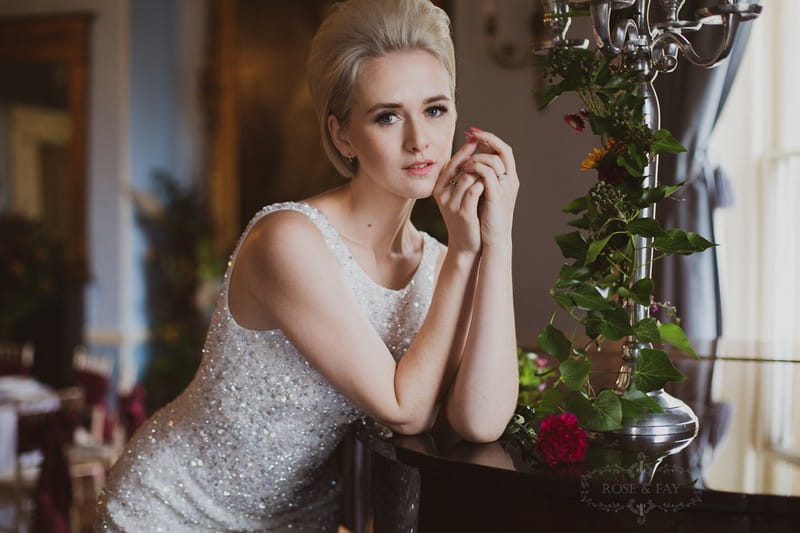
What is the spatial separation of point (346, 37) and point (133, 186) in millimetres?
6240

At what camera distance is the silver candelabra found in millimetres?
1501

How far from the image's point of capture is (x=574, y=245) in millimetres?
1538

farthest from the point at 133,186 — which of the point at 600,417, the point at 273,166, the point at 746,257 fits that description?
the point at 600,417

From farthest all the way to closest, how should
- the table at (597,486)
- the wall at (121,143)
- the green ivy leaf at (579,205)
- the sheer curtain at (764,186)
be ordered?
the wall at (121,143) < the sheer curtain at (764,186) < the green ivy leaf at (579,205) < the table at (597,486)

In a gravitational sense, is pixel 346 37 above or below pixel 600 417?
above

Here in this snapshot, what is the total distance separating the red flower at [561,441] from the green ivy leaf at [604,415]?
0.08 m

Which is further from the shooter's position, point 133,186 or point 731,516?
point 133,186

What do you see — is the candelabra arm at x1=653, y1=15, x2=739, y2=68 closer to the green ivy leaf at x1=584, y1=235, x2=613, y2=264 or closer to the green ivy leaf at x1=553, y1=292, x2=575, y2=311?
the green ivy leaf at x1=584, y1=235, x2=613, y2=264

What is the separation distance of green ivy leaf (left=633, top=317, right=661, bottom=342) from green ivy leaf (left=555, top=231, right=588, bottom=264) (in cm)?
14

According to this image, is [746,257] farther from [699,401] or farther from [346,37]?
[346,37]

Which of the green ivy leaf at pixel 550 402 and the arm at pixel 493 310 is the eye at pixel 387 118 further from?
the green ivy leaf at pixel 550 402

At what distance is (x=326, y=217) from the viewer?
1957 millimetres

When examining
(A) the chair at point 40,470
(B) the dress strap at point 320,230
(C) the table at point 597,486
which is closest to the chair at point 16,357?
(A) the chair at point 40,470

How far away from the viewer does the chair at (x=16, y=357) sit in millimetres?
6511
